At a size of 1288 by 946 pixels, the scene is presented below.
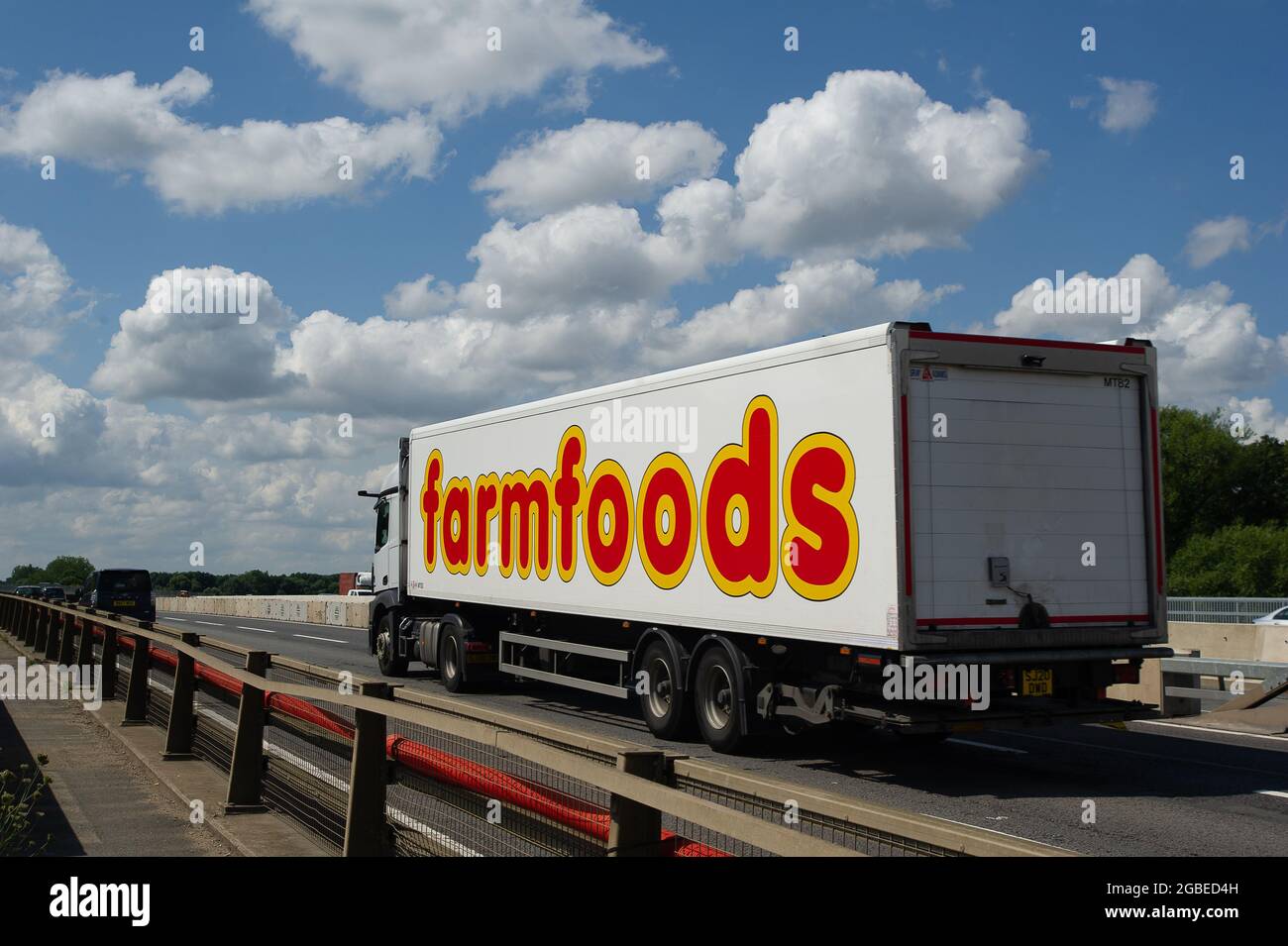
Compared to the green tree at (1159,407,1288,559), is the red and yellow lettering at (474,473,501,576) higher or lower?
lower

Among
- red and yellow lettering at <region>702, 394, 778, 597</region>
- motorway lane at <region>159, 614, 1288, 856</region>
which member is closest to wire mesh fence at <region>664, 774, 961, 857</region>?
motorway lane at <region>159, 614, 1288, 856</region>

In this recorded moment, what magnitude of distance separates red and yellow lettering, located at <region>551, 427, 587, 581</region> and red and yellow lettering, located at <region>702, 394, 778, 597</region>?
2.71 meters

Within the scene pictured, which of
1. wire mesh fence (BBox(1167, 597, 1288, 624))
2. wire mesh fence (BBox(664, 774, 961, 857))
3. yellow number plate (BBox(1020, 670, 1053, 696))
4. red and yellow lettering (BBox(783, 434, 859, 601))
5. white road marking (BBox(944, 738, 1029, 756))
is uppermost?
red and yellow lettering (BBox(783, 434, 859, 601))

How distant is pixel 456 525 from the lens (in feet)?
60.3

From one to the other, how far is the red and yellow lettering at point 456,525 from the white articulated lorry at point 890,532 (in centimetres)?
487

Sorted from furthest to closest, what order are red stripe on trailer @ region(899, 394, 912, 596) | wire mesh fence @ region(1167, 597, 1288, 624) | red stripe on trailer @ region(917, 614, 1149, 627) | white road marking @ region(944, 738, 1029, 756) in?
wire mesh fence @ region(1167, 597, 1288, 624), white road marking @ region(944, 738, 1029, 756), red stripe on trailer @ region(917, 614, 1149, 627), red stripe on trailer @ region(899, 394, 912, 596)

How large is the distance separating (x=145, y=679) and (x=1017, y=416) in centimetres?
893

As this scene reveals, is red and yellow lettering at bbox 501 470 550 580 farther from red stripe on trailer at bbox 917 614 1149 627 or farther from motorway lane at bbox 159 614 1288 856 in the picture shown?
red stripe on trailer at bbox 917 614 1149 627

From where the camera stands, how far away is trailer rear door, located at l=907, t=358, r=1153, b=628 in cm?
994

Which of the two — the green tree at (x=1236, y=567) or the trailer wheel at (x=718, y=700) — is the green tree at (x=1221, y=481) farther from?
the trailer wheel at (x=718, y=700)

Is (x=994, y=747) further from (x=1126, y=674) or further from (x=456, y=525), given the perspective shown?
(x=456, y=525)

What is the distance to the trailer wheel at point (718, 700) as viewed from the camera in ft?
38.0
